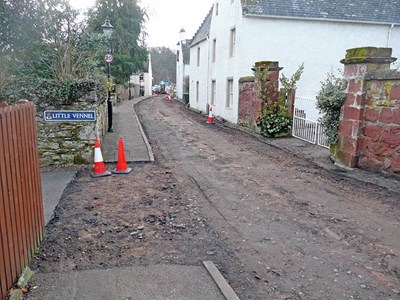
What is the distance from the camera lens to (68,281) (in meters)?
3.47

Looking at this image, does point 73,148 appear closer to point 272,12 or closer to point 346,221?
point 346,221

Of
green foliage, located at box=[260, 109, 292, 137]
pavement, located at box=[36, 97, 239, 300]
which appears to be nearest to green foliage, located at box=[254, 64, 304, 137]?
green foliage, located at box=[260, 109, 292, 137]

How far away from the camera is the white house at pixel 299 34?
57.0ft

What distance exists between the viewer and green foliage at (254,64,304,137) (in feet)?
43.5

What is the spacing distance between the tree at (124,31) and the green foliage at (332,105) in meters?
25.5


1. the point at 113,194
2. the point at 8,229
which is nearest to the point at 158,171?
the point at 113,194

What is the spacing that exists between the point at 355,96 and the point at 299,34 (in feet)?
36.2

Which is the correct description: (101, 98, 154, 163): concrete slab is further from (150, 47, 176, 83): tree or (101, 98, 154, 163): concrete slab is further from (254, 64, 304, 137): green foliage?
(150, 47, 176, 83): tree

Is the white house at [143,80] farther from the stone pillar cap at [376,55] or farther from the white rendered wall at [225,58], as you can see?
the stone pillar cap at [376,55]

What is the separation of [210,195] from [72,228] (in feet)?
8.37

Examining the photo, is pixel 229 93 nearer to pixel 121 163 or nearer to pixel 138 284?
pixel 121 163

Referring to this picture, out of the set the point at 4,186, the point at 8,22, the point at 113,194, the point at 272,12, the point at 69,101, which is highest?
the point at 272,12

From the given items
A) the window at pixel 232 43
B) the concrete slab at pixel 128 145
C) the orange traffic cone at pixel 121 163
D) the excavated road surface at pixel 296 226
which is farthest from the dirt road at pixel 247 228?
the window at pixel 232 43

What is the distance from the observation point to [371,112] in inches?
309
